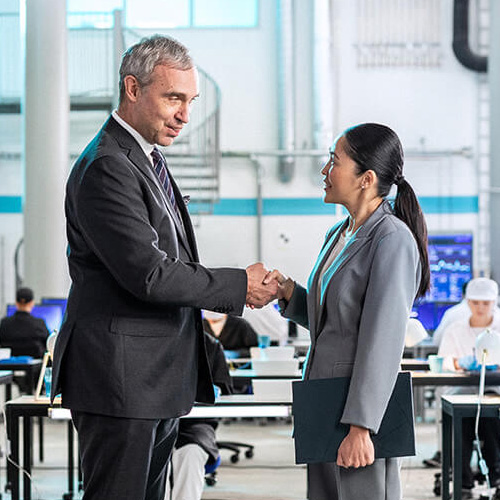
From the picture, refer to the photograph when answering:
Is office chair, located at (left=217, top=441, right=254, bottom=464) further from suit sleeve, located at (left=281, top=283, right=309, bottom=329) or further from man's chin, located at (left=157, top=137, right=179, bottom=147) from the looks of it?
man's chin, located at (left=157, top=137, right=179, bottom=147)

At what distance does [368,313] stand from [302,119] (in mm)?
10473

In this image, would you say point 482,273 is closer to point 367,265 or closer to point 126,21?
point 126,21

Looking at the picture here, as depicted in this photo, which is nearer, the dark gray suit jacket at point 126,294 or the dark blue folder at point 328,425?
the dark gray suit jacket at point 126,294

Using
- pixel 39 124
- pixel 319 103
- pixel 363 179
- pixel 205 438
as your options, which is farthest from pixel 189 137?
pixel 363 179

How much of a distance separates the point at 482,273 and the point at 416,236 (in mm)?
9215

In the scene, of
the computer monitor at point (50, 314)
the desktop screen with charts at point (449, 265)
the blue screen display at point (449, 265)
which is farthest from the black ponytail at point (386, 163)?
the blue screen display at point (449, 265)

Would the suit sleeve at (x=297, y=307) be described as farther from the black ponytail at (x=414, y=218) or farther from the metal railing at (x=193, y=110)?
the metal railing at (x=193, y=110)

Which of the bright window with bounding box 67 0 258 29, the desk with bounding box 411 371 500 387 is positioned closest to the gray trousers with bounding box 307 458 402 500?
the desk with bounding box 411 371 500 387

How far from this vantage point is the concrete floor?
5668mm

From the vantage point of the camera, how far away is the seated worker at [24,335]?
7.52 m

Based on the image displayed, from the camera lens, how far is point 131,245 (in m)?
2.17

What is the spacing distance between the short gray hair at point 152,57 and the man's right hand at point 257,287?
1.71ft

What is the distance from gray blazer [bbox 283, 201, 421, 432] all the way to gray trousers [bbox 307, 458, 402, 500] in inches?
6.1

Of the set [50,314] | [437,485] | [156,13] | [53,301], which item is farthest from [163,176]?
[156,13]
